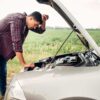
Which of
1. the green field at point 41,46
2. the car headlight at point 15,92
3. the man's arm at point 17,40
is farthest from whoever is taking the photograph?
the green field at point 41,46

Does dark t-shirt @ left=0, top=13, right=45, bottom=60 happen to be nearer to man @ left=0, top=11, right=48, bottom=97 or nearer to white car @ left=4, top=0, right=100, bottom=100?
man @ left=0, top=11, right=48, bottom=97

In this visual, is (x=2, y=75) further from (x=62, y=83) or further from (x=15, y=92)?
(x=62, y=83)

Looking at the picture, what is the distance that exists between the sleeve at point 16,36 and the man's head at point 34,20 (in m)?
0.13

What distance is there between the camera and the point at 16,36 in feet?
19.4

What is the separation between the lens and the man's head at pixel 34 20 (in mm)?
5845

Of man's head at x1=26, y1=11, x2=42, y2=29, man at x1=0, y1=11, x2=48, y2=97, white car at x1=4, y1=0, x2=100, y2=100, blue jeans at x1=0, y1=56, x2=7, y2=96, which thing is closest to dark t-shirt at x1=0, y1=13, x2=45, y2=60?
man at x1=0, y1=11, x2=48, y2=97

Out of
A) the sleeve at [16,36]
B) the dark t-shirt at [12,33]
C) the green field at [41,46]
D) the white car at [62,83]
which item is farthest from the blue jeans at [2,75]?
the green field at [41,46]

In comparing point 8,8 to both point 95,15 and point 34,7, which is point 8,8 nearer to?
point 34,7

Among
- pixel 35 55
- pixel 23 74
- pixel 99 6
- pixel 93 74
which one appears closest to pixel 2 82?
pixel 23 74

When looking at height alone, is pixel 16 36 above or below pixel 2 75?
above

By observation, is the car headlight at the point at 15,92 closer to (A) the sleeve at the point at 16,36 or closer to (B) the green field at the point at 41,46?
(A) the sleeve at the point at 16,36

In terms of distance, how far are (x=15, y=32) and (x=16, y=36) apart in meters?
0.05

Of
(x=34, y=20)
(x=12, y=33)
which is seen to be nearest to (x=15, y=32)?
(x=12, y=33)

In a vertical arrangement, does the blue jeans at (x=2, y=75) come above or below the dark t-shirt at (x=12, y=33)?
below
